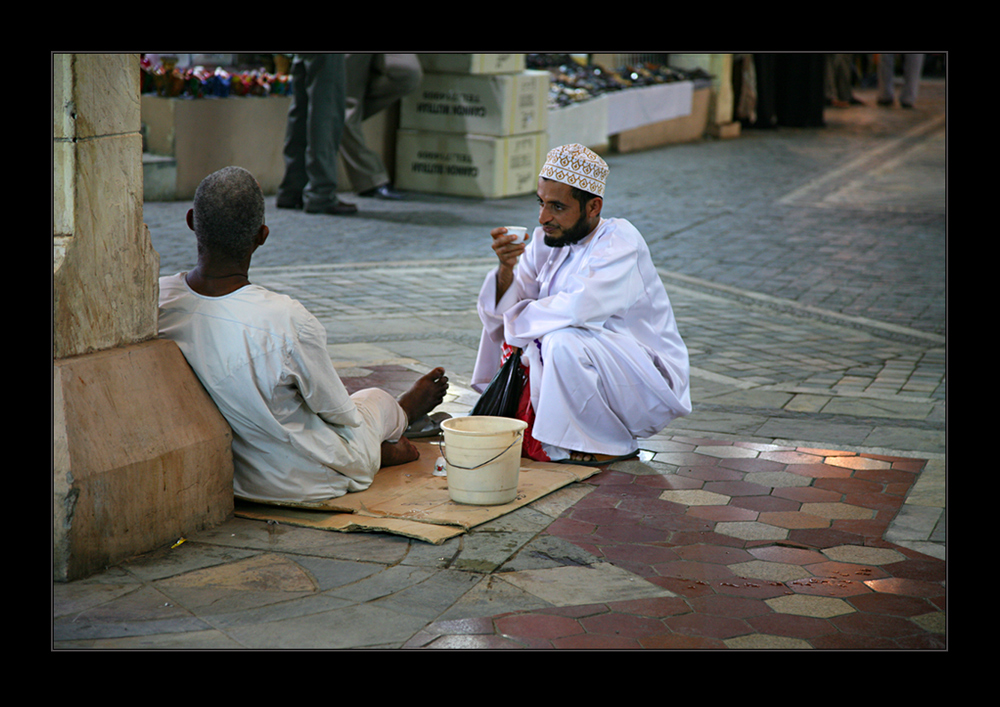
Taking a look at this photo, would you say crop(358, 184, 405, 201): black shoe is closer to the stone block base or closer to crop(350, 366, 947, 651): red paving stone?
crop(350, 366, 947, 651): red paving stone

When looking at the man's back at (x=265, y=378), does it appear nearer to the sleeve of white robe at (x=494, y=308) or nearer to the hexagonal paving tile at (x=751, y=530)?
the sleeve of white robe at (x=494, y=308)

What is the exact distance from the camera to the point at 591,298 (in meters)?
4.38

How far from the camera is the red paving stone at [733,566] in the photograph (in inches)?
116

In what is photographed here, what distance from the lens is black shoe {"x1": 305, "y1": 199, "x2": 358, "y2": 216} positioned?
10484 mm

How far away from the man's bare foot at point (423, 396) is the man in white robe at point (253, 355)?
793 millimetres

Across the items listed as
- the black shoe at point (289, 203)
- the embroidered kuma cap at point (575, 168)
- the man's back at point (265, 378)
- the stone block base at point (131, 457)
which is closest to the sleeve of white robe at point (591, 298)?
the embroidered kuma cap at point (575, 168)

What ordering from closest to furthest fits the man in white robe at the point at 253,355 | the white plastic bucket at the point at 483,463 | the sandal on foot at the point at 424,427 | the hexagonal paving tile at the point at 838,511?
1. the man in white robe at the point at 253,355
2. the white plastic bucket at the point at 483,463
3. the hexagonal paving tile at the point at 838,511
4. the sandal on foot at the point at 424,427

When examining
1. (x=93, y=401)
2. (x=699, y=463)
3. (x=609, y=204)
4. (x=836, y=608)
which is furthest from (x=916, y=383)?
(x=609, y=204)

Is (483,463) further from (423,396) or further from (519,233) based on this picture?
(519,233)

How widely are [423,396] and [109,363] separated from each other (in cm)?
163

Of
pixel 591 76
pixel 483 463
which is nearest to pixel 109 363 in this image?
pixel 483 463

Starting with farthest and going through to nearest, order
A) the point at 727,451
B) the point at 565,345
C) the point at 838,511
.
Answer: the point at 727,451
the point at 565,345
the point at 838,511

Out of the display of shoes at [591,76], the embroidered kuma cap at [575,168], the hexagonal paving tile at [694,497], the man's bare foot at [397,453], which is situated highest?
the display of shoes at [591,76]

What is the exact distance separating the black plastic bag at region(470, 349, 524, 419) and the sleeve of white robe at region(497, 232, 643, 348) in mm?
100
